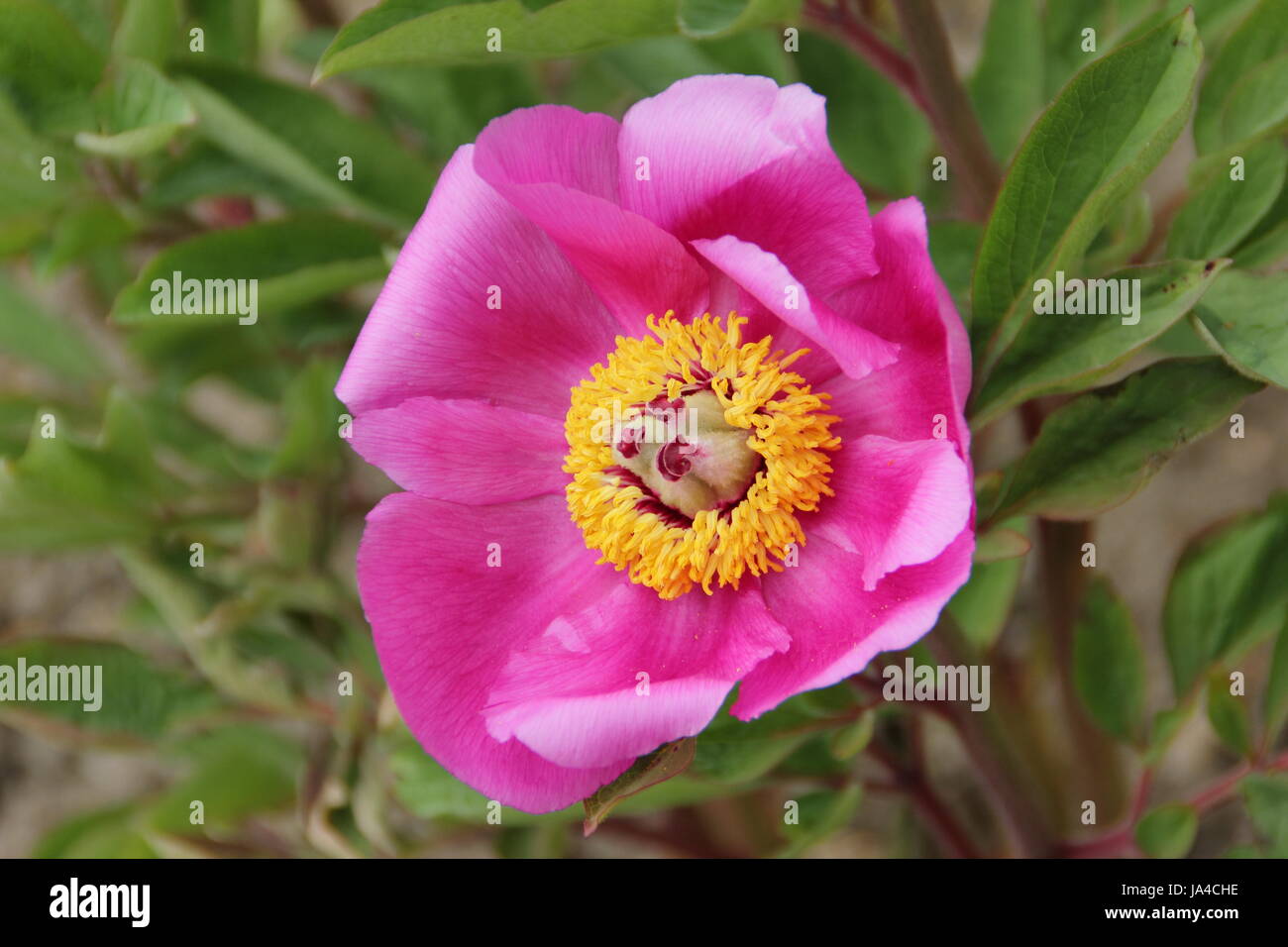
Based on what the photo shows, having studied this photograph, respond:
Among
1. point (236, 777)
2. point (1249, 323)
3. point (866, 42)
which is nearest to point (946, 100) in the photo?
point (866, 42)

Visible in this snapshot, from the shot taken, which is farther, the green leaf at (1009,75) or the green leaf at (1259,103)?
the green leaf at (1009,75)

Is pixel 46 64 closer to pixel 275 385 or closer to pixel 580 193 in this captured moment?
pixel 580 193

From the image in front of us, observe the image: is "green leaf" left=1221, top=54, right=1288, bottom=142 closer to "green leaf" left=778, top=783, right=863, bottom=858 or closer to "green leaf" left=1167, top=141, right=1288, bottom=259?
"green leaf" left=1167, top=141, right=1288, bottom=259

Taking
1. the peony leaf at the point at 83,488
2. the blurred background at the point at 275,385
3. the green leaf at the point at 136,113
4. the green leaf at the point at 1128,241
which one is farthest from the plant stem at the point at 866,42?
the peony leaf at the point at 83,488

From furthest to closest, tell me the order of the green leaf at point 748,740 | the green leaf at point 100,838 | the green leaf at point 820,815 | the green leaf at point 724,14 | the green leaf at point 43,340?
the green leaf at point 43,340
the green leaf at point 100,838
the green leaf at point 820,815
the green leaf at point 748,740
the green leaf at point 724,14

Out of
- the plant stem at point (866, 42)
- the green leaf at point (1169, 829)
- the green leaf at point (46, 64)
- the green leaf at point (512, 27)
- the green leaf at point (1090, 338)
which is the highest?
the green leaf at point (46, 64)

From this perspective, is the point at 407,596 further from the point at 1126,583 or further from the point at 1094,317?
the point at 1126,583

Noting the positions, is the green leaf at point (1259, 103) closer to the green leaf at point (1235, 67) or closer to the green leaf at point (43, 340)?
the green leaf at point (1235, 67)
